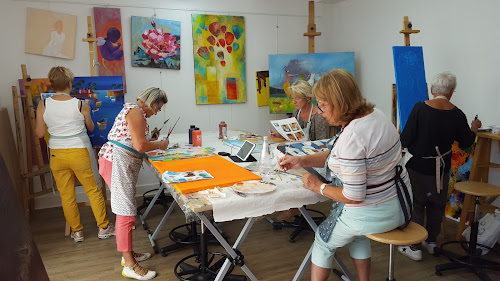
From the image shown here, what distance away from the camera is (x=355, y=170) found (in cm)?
166

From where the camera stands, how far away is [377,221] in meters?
1.80

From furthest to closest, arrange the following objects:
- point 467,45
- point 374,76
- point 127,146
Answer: point 374,76
point 467,45
point 127,146

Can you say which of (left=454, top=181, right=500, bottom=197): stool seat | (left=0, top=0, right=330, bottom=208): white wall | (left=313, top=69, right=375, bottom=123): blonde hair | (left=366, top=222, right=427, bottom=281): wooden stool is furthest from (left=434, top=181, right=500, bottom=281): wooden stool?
(left=0, top=0, right=330, bottom=208): white wall

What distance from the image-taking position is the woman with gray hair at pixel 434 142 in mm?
2771

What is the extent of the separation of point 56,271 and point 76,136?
1.08 metres

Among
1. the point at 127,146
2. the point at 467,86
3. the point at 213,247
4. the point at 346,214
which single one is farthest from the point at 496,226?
the point at 127,146

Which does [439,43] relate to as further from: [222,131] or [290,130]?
[222,131]

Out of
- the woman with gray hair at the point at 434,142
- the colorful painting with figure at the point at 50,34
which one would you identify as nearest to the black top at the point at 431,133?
the woman with gray hair at the point at 434,142

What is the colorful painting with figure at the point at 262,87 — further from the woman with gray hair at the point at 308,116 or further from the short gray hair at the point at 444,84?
the short gray hair at the point at 444,84

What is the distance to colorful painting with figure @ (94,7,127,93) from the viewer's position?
4316mm

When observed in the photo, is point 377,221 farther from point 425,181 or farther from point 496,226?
point 496,226

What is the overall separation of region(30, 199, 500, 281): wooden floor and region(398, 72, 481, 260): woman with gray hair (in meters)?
0.27

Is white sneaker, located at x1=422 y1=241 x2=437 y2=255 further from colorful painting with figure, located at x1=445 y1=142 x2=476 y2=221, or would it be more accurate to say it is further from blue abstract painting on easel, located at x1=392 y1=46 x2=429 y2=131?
blue abstract painting on easel, located at x1=392 y1=46 x2=429 y2=131

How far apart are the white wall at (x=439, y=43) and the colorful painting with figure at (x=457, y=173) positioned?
0.20 meters
